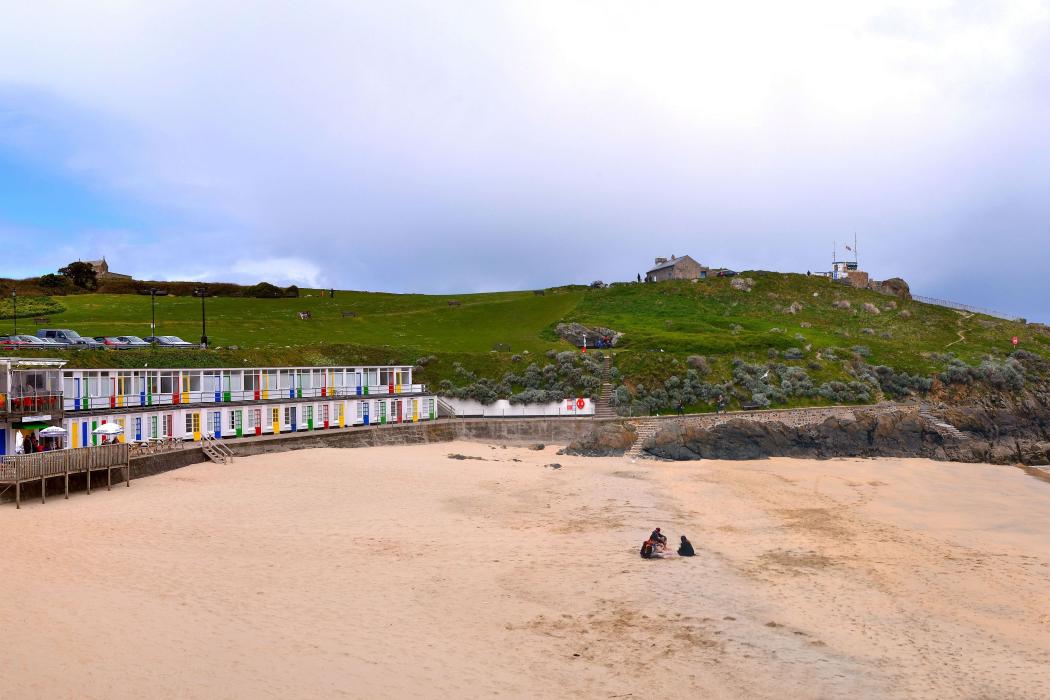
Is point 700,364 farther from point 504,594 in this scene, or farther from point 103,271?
point 103,271

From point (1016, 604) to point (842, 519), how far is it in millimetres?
9097

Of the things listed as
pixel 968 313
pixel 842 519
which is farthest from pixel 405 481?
pixel 968 313

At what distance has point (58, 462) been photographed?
83.5 ft

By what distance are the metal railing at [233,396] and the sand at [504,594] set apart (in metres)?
7.39

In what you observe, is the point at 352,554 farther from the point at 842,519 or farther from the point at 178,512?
the point at 842,519

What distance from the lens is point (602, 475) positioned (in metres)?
35.3

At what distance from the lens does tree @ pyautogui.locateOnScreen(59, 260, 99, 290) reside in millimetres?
97375

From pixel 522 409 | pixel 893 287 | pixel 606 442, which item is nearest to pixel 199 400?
pixel 522 409

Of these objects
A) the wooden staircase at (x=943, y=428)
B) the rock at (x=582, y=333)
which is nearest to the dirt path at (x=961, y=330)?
the wooden staircase at (x=943, y=428)

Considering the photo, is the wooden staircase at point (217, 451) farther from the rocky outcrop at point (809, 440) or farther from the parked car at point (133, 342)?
the rocky outcrop at point (809, 440)

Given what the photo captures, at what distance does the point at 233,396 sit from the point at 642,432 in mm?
25095

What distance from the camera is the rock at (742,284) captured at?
100 meters

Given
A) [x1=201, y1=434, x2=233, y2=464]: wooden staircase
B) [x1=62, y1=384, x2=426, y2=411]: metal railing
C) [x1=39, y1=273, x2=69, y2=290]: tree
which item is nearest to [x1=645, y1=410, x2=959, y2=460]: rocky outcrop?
[x1=62, y1=384, x2=426, y2=411]: metal railing

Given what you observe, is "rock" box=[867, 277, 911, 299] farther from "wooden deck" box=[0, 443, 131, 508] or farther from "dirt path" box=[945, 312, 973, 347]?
"wooden deck" box=[0, 443, 131, 508]
